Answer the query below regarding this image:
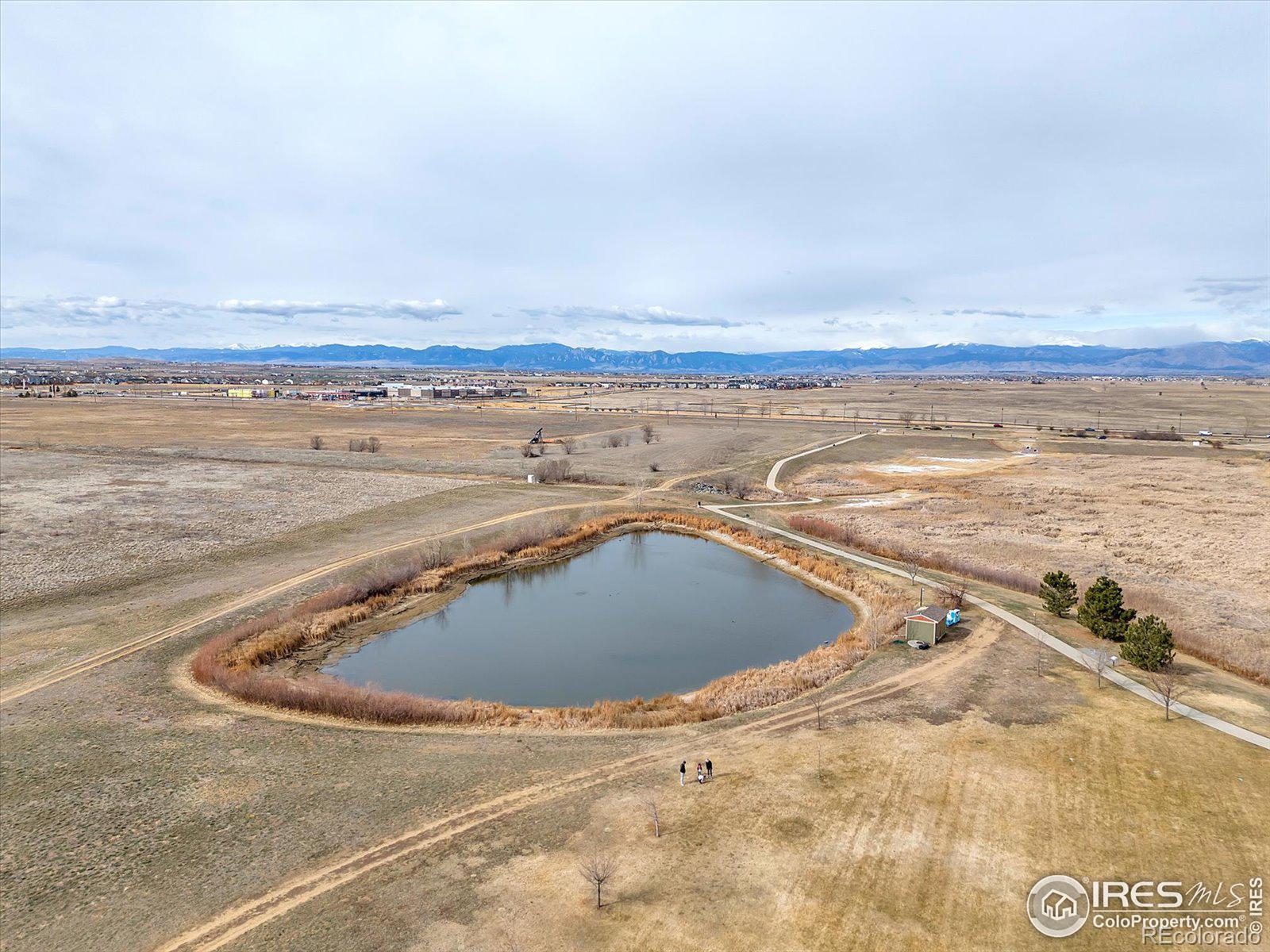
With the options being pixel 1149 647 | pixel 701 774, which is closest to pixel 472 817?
pixel 701 774

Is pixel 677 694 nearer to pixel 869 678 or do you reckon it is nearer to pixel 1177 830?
pixel 869 678

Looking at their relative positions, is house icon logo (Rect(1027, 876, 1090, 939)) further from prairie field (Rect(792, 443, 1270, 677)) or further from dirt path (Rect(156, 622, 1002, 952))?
prairie field (Rect(792, 443, 1270, 677))

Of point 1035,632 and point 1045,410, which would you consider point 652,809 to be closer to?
point 1035,632

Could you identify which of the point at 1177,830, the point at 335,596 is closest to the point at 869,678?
the point at 1177,830

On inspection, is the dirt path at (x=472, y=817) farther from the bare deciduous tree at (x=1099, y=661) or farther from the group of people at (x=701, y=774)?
the bare deciduous tree at (x=1099, y=661)

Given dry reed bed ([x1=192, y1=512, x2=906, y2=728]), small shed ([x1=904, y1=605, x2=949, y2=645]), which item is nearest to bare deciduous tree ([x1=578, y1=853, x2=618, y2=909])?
dry reed bed ([x1=192, y1=512, x2=906, y2=728])

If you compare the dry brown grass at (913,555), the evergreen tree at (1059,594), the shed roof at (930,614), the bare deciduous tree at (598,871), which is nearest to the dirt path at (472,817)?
the shed roof at (930,614)

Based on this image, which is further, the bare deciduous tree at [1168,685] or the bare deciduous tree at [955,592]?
the bare deciduous tree at [955,592]

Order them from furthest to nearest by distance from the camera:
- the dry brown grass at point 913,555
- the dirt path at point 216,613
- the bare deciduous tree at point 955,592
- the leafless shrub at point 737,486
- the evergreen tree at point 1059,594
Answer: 1. the leafless shrub at point 737,486
2. the dry brown grass at point 913,555
3. the bare deciduous tree at point 955,592
4. the evergreen tree at point 1059,594
5. the dirt path at point 216,613
